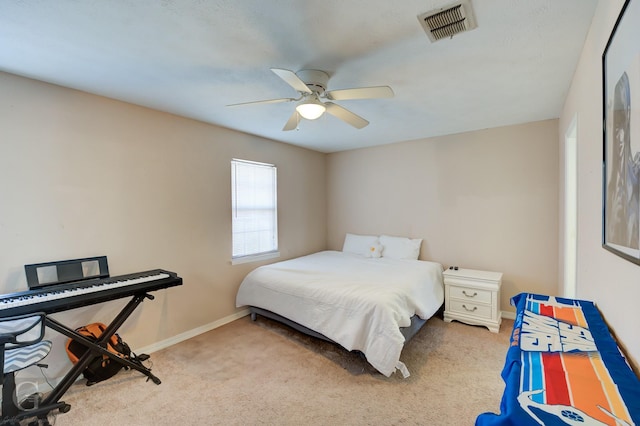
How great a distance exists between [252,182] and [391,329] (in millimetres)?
2585

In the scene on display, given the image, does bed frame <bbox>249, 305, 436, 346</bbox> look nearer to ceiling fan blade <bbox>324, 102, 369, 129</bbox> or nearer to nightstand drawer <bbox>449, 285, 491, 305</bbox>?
nightstand drawer <bbox>449, 285, 491, 305</bbox>

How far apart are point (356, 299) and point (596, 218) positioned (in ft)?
5.52

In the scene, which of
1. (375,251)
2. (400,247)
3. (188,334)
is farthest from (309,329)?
(400,247)

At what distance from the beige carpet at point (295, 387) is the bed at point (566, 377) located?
3.53 ft

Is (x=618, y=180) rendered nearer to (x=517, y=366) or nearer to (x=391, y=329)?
(x=517, y=366)

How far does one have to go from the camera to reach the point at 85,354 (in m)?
2.09

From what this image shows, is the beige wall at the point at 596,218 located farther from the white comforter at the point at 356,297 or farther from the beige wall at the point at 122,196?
the beige wall at the point at 122,196

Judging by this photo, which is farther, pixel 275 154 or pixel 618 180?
pixel 275 154

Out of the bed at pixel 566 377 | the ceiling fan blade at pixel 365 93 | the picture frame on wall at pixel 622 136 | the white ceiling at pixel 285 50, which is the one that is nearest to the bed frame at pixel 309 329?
the bed at pixel 566 377

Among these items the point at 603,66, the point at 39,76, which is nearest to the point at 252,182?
the point at 39,76

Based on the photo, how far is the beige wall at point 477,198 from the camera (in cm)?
325

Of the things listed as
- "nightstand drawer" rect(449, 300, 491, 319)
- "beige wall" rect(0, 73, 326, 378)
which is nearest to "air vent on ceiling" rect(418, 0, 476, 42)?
"beige wall" rect(0, 73, 326, 378)

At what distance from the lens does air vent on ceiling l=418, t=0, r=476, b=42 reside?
1.40 m

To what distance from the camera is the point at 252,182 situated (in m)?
3.88
